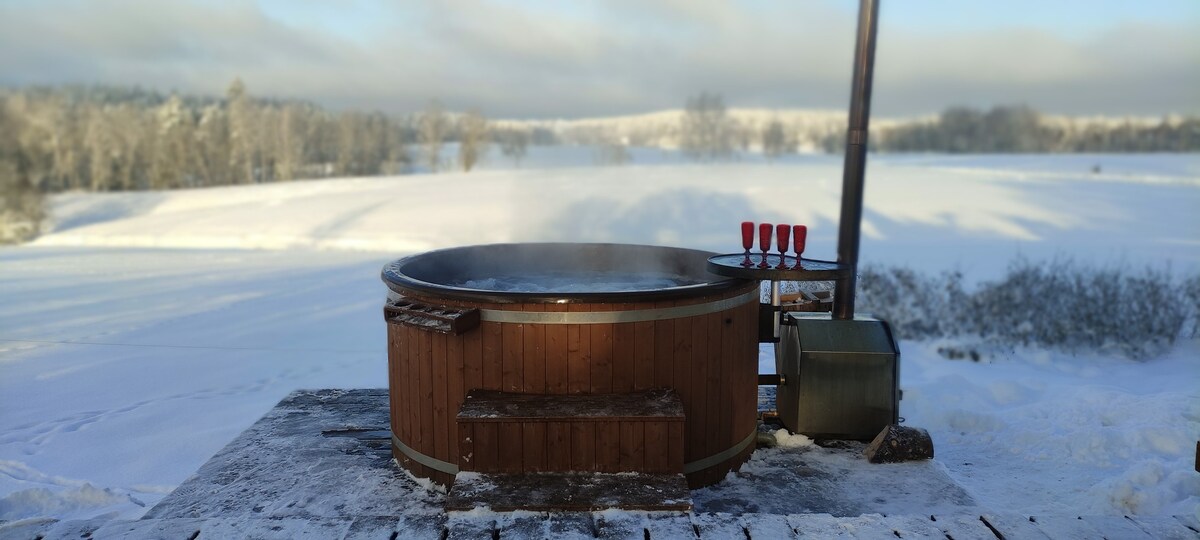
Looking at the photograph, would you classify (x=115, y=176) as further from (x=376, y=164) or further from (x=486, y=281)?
(x=486, y=281)

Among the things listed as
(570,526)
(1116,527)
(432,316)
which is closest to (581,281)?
(432,316)

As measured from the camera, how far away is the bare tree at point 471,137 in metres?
36.2

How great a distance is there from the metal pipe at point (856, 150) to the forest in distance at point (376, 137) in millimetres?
21764

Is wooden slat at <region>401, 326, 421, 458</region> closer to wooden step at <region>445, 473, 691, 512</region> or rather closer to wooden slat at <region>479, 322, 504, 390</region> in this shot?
wooden slat at <region>479, 322, 504, 390</region>

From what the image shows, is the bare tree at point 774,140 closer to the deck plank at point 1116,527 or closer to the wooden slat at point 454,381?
the wooden slat at point 454,381

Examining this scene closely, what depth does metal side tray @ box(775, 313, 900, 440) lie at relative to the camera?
13.6ft

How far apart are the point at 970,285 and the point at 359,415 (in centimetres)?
846

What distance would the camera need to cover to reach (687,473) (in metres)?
3.53

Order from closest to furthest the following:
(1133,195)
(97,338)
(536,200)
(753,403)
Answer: (753,403) < (97,338) < (1133,195) < (536,200)

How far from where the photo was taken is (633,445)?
121 inches

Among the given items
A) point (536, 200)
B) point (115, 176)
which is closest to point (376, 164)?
point (115, 176)

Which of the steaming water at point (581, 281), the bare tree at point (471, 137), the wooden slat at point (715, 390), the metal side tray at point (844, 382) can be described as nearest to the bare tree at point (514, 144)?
the bare tree at point (471, 137)

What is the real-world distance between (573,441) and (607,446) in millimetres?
150

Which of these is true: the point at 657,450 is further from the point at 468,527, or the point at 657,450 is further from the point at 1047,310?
the point at 1047,310
